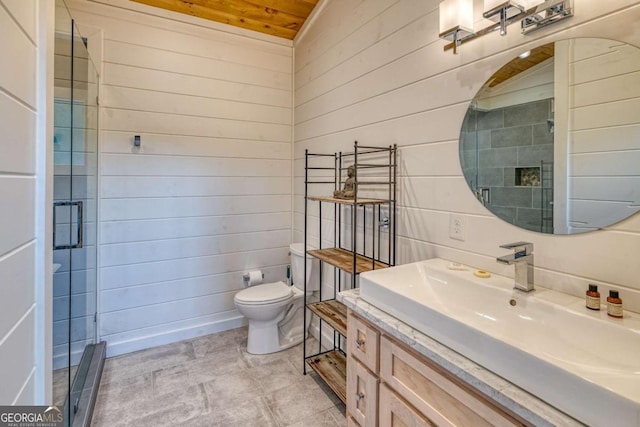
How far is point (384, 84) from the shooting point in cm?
186

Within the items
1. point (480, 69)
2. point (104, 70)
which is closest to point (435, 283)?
point (480, 69)

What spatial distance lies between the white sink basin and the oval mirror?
11.8 inches

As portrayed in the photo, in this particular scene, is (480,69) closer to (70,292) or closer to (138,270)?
(70,292)

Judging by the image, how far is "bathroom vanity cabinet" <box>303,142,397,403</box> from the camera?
70.1 inches

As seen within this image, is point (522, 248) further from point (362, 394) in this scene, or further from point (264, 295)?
point (264, 295)

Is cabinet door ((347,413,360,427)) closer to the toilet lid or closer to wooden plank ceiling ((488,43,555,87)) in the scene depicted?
the toilet lid

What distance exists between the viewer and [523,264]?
107cm

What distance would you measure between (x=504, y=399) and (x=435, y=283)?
622 millimetres

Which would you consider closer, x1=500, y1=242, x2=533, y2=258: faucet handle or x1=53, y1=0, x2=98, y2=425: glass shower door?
x1=500, y1=242, x2=533, y2=258: faucet handle

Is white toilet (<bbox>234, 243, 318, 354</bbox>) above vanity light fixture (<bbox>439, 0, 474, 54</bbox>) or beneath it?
beneath

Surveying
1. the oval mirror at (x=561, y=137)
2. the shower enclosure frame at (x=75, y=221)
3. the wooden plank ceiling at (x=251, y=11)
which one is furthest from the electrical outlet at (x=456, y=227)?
the wooden plank ceiling at (x=251, y=11)

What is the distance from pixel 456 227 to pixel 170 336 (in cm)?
244

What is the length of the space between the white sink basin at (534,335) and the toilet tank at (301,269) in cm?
115

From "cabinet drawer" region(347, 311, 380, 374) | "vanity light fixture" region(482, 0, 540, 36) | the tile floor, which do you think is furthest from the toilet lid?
"vanity light fixture" region(482, 0, 540, 36)
